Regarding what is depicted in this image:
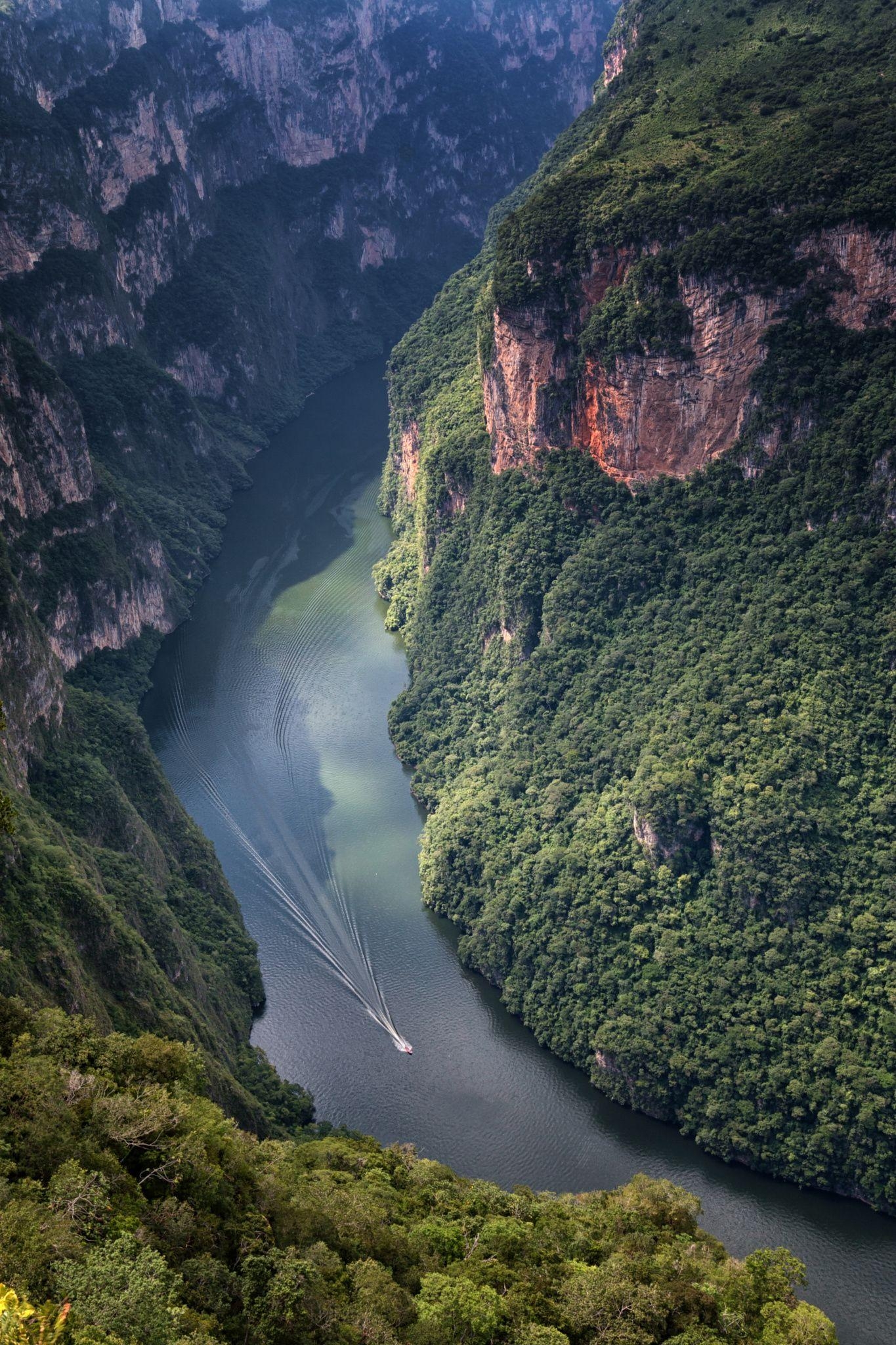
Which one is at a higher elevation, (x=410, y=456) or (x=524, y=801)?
(x=410, y=456)

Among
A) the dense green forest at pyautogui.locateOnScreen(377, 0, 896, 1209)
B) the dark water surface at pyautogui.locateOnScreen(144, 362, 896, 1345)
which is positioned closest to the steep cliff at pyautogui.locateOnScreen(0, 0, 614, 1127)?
the dark water surface at pyautogui.locateOnScreen(144, 362, 896, 1345)

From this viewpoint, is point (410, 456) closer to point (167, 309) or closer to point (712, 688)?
point (167, 309)

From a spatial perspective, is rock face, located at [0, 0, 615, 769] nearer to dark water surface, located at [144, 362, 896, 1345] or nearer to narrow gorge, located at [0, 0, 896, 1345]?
narrow gorge, located at [0, 0, 896, 1345]

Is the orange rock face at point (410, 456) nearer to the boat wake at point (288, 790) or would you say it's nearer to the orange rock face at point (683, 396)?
the boat wake at point (288, 790)

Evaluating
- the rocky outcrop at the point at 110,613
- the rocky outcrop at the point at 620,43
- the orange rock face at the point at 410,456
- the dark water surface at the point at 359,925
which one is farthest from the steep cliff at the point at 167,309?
the rocky outcrop at the point at 620,43

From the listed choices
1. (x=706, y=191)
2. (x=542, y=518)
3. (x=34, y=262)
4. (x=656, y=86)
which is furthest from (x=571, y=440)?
(x=34, y=262)

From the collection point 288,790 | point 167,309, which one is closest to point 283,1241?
point 288,790
